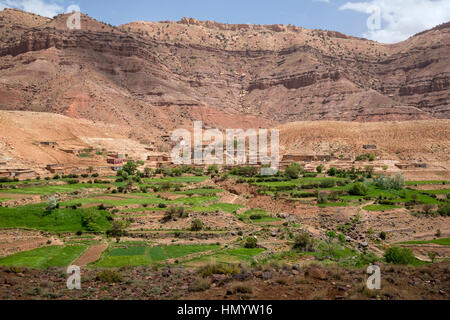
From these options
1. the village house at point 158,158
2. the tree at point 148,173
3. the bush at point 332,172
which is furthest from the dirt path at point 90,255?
the village house at point 158,158

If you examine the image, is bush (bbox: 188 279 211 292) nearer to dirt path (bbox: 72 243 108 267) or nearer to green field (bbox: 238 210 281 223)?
dirt path (bbox: 72 243 108 267)

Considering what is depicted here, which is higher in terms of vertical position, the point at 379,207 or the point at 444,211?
the point at 379,207

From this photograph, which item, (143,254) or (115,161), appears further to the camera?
(115,161)

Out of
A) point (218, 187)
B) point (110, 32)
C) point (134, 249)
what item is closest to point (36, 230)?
point (134, 249)

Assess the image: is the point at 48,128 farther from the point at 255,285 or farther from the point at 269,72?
the point at 269,72

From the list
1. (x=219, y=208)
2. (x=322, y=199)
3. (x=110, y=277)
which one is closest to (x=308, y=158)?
(x=322, y=199)

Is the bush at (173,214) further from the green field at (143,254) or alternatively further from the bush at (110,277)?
the bush at (110,277)

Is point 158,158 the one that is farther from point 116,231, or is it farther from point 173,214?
point 116,231
